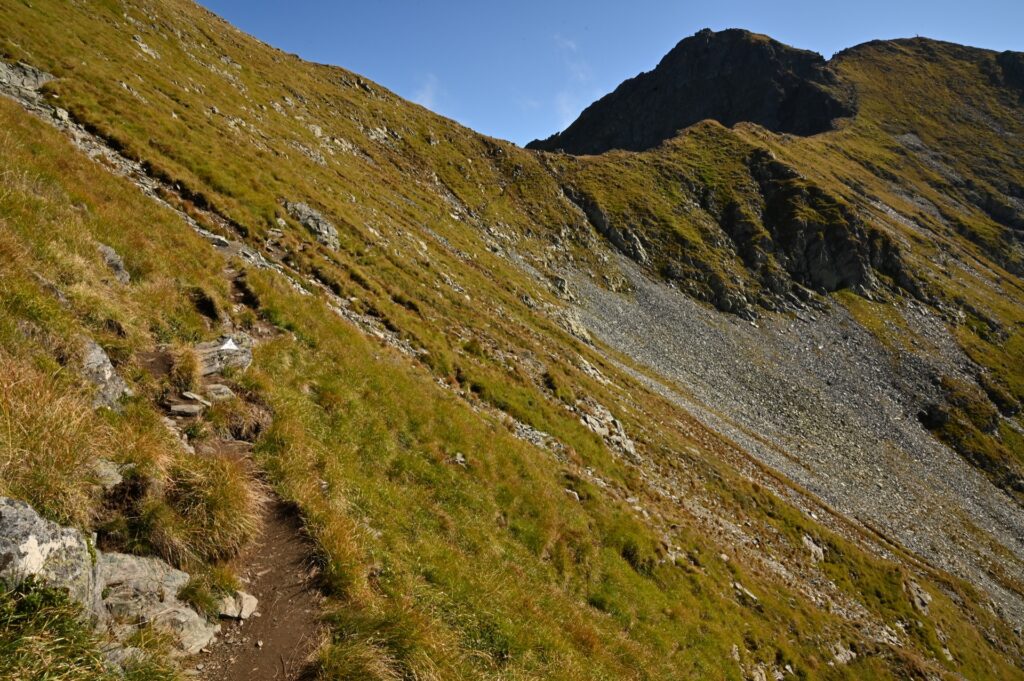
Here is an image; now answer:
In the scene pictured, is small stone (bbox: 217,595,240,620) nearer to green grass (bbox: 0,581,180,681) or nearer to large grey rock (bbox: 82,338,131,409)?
green grass (bbox: 0,581,180,681)

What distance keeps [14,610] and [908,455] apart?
9119 centimetres

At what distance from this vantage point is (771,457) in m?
50.6

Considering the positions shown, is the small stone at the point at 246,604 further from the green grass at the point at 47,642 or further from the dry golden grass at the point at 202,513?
the green grass at the point at 47,642

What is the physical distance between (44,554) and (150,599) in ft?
5.16

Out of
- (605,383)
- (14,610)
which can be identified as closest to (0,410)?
(14,610)

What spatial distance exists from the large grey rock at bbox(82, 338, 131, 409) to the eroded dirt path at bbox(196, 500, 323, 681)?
3.22 m

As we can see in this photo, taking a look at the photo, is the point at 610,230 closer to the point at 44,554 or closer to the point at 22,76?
the point at 22,76

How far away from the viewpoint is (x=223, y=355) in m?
11.4

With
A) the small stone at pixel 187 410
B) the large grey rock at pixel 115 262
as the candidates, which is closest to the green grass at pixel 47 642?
the small stone at pixel 187 410

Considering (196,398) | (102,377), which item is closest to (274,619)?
(196,398)

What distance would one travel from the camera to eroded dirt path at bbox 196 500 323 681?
604cm

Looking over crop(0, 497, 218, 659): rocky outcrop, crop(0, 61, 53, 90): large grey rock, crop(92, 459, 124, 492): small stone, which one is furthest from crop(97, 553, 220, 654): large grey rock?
crop(0, 61, 53, 90): large grey rock

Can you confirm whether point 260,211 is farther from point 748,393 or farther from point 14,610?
point 748,393

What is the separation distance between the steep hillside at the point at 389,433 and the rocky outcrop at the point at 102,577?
81mm
